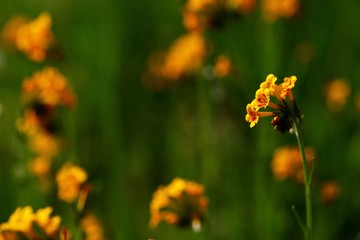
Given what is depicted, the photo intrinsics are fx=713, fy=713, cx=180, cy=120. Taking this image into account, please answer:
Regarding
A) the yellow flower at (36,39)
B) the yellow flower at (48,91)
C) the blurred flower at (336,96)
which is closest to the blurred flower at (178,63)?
the blurred flower at (336,96)

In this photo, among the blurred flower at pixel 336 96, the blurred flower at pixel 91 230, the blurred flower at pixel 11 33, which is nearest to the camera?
the blurred flower at pixel 91 230

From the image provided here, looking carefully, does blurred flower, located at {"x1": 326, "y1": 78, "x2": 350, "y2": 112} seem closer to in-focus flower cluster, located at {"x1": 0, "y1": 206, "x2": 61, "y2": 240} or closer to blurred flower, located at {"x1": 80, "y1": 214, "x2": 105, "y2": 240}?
blurred flower, located at {"x1": 80, "y1": 214, "x2": 105, "y2": 240}

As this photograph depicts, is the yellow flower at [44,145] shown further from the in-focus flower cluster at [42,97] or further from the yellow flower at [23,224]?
the yellow flower at [23,224]

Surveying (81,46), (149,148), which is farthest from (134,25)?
(149,148)

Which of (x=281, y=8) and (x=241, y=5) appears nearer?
(x=241, y=5)

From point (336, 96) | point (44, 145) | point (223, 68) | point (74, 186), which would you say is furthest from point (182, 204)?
point (44, 145)

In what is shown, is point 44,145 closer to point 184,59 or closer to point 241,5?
point 184,59
